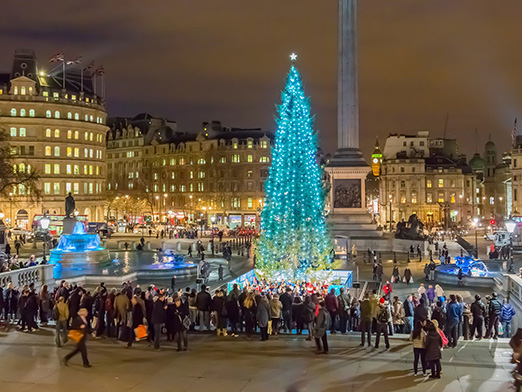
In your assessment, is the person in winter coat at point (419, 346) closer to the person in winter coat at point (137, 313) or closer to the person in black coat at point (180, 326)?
the person in black coat at point (180, 326)

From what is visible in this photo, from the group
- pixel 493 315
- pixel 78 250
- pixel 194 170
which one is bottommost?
pixel 493 315

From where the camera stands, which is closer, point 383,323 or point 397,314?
point 383,323

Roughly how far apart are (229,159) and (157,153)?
63.6 feet

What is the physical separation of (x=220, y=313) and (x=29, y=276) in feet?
37.0

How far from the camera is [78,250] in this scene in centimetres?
3559

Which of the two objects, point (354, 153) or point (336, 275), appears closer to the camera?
point (336, 275)

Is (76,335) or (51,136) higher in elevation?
(51,136)

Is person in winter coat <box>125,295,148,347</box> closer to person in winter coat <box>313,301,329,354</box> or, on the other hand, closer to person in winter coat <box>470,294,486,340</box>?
person in winter coat <box>313,301,329,354</box>

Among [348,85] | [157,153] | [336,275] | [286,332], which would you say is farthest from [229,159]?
[286,332]

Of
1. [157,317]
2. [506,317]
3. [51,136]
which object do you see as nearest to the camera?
[157,317]

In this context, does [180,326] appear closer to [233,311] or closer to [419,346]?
[233,311]

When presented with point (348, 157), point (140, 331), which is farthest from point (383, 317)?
point (348, 157)

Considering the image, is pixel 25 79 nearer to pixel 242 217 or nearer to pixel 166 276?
pixel 242 217

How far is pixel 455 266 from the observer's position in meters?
32.8
